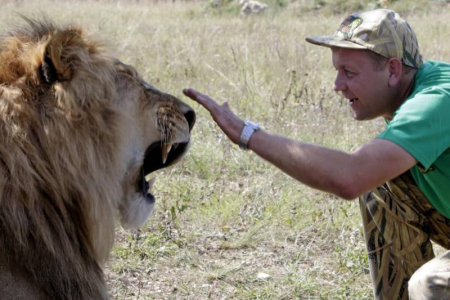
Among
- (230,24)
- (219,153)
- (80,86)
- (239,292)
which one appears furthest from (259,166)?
(230,24)

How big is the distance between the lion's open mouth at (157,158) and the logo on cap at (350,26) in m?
0.81

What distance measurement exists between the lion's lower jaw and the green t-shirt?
0.87 m

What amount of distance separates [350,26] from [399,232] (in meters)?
0.92

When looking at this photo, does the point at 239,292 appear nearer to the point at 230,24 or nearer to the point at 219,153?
the point at 219,153

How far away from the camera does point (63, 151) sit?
2.21 metres

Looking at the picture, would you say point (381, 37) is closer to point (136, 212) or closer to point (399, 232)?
point (399, 232)

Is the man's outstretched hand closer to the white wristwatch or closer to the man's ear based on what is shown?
the white wristwatch

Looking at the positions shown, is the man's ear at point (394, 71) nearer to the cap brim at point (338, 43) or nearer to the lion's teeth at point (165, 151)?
the cap brim at point (338, 43)

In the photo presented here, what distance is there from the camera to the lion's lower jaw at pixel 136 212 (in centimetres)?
259

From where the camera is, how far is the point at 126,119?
240 cm

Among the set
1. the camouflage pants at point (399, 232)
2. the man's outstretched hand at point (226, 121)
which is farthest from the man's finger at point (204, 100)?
the camouflage pants at point (399, 232)

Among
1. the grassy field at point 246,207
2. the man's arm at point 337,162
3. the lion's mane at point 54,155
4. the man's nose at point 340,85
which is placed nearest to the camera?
the lion's mane at point 54,155

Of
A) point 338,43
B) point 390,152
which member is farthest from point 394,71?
point 390,152

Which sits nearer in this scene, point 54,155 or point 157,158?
point 54,155
